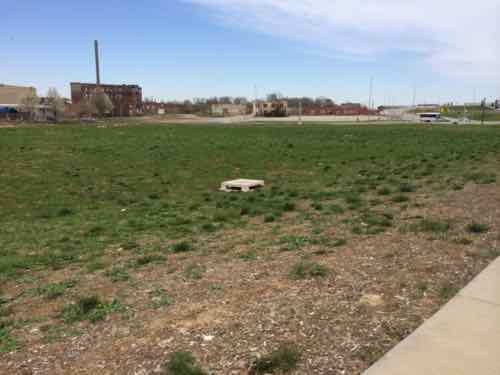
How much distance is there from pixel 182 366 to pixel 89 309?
161 centimetres

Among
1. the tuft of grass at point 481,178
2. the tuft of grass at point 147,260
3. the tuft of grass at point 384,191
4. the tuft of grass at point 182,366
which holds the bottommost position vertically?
the tuft of grass at point 147,260

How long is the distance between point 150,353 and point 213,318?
0.68 meters

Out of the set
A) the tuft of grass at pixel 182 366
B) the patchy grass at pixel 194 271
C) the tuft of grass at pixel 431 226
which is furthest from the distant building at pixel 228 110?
the tuft of grass at pixel 182 366

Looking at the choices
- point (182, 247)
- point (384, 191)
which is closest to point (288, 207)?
point (384, 191)

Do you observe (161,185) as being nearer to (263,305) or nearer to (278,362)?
(263,305)

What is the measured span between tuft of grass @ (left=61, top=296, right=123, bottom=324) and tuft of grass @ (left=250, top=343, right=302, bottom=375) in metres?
1.68

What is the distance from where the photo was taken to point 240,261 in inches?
209

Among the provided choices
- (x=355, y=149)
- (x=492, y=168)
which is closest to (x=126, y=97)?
(x=355, y=149)

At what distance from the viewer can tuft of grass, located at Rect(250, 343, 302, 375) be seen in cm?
295

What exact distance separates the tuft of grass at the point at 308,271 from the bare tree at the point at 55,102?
87.2m

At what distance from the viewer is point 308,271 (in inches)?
186

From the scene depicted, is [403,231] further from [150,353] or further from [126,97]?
[126,97]

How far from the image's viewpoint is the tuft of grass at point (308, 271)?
182 inches

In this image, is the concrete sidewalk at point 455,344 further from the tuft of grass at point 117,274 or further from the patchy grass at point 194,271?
the tuft of grass at point 117,274
